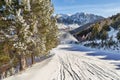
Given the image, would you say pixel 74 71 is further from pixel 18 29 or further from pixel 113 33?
pixel 113 33

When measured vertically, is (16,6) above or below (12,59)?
above

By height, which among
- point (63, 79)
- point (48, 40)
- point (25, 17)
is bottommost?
point (63, 79)

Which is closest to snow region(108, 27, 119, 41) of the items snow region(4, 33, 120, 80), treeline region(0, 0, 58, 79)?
snow region(4, 33, 120, 80)

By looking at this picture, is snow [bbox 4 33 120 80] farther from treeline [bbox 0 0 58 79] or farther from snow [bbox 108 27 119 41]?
snow [bbox 108 27 119 41]

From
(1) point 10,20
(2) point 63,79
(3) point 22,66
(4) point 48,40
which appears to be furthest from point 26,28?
(4) point 48,40


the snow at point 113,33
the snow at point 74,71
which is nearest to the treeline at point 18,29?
the snow at point 74,71

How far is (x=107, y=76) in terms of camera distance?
1730 centimetres

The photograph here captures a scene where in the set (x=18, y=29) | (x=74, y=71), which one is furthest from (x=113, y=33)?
(x=74, y=71)

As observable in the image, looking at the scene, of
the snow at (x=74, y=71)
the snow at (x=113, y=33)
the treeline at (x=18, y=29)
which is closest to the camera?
the snow at (x=74, y=71)

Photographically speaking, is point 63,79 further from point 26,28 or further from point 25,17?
point 25,17

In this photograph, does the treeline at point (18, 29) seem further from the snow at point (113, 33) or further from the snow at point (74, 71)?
the snow at point (113, 33)

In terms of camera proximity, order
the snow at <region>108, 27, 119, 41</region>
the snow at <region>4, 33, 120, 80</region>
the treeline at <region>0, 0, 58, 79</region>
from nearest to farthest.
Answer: the snow at <region>4, 33, 120, 80</region> → the treeline at <region>0, 0, 58, 79</region> → the snow at <region>108, 27, 119, 41</region>

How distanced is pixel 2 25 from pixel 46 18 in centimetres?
780

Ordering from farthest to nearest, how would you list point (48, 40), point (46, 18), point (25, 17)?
point (48, 40)
point (46, 18)
point (25, 17)
